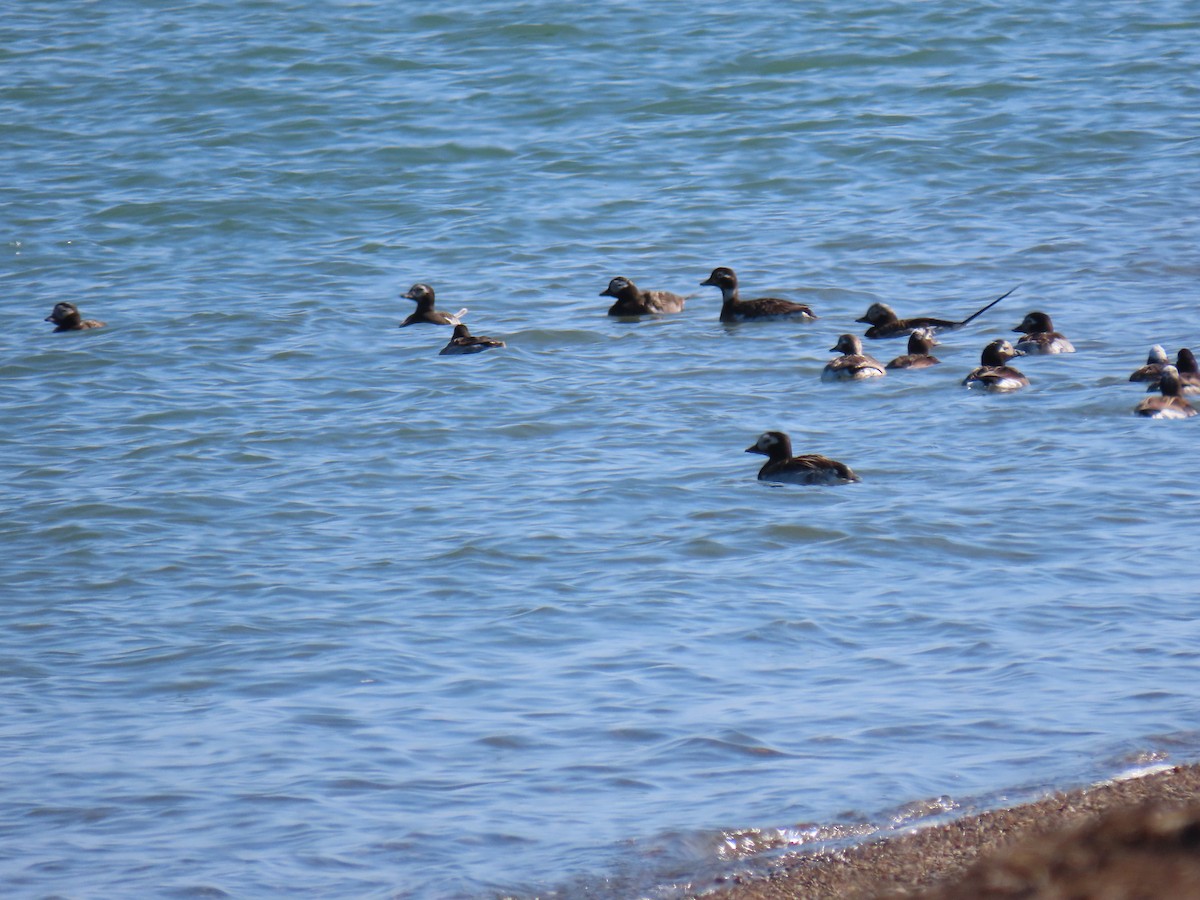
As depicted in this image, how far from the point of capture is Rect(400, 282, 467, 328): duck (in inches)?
698

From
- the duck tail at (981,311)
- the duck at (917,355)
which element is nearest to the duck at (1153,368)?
the duck at (917,355)

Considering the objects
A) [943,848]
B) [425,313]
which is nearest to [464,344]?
[425,313]

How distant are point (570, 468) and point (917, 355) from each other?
12.5 ft

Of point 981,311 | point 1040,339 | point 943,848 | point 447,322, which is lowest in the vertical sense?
point 447,322

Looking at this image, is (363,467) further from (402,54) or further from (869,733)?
→ (402,54)

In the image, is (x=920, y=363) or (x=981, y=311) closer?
(x=920, y=363)

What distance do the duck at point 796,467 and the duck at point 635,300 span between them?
520cm

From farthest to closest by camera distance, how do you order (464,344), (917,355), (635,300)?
(635,300) → (464,344) → (917,355)

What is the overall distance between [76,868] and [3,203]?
1819 centimetres

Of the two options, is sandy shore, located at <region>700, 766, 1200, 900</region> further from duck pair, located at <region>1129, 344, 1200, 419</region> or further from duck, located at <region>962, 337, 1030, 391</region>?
duck, located at <region>962, 337, 1030, 391</region>

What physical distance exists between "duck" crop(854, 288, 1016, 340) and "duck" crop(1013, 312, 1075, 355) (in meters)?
0.90

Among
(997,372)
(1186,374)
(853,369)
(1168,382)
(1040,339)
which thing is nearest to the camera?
(1168,382)

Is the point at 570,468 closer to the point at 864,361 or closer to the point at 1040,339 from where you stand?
the point at 864,361

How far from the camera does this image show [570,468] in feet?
43.0
